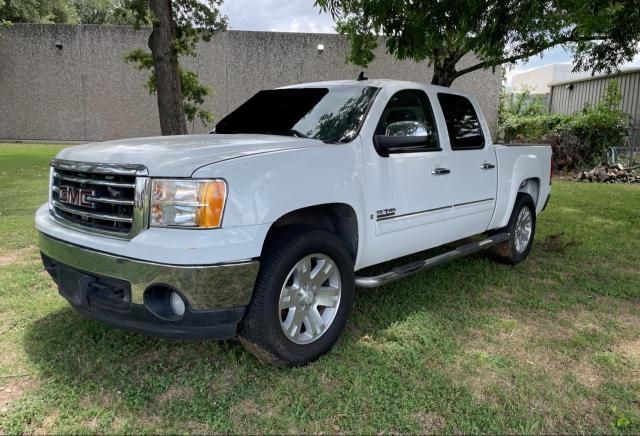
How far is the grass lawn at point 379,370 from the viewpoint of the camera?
2.66 meters

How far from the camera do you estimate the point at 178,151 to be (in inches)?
113

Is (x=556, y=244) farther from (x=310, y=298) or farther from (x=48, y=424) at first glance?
(x=48, y=424)

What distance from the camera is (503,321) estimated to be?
3988 millimetres

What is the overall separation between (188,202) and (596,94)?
20.7 metres

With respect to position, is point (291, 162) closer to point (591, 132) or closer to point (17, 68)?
point (591, 132)

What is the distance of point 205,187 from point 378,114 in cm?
162

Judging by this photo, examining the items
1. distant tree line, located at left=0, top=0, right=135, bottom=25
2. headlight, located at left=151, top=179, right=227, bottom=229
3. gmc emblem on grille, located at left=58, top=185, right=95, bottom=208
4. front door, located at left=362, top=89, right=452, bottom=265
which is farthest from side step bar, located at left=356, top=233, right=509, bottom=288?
distant tree line, located at left=0, top=0, right=135, bottom=25

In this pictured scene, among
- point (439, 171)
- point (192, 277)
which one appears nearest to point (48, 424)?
point (192, 277)

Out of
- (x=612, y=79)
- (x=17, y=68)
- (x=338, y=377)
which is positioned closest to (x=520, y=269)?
(x=338, y=377)

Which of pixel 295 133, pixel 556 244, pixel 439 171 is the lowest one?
pixel 556 244

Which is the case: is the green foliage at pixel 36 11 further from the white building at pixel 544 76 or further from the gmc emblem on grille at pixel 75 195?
the white building at pixel 544 76

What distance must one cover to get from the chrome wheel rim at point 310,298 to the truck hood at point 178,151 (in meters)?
0.75

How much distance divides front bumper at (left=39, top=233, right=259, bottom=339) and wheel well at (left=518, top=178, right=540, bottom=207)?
4.02 meters

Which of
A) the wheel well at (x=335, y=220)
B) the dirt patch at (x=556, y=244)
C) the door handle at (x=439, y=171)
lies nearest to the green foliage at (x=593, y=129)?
the dirt patch at (x=556, y=244)
